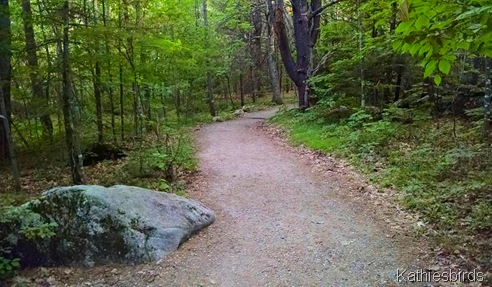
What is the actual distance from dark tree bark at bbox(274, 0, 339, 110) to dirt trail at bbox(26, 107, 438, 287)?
8523 mm

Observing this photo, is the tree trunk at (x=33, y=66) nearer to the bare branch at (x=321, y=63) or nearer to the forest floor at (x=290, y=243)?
the forest floor at (x=290, y=243)

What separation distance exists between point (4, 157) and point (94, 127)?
3.60 metres

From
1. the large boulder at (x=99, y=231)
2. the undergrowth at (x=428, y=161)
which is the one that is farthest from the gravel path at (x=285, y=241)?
the undergrowth at (x=428, y=161)

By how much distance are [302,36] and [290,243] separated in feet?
39.8

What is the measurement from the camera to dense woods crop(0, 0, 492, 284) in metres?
4.52

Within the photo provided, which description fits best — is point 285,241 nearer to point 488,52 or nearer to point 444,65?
point 444,65

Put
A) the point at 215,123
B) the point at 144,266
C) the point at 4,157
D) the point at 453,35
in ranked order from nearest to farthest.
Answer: the point at 453,35
the point at 144,266
the point at 4,157
the point at 215,123

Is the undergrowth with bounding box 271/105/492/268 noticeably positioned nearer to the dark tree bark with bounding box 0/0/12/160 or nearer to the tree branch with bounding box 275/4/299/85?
the tree branch with bounding box 275/4/299/85

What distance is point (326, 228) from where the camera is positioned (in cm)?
556

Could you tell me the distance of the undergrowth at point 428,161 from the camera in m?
4.86

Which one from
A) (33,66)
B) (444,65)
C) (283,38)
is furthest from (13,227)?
(283,38)

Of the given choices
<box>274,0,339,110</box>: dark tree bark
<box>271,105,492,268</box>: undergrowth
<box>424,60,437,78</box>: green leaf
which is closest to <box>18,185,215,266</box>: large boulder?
<box>271,105,492,268</box>: undergrowth

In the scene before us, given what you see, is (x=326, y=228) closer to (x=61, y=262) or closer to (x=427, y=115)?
(x=61, y=262)

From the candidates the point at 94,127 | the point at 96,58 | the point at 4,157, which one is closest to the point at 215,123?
the point at 94,127
